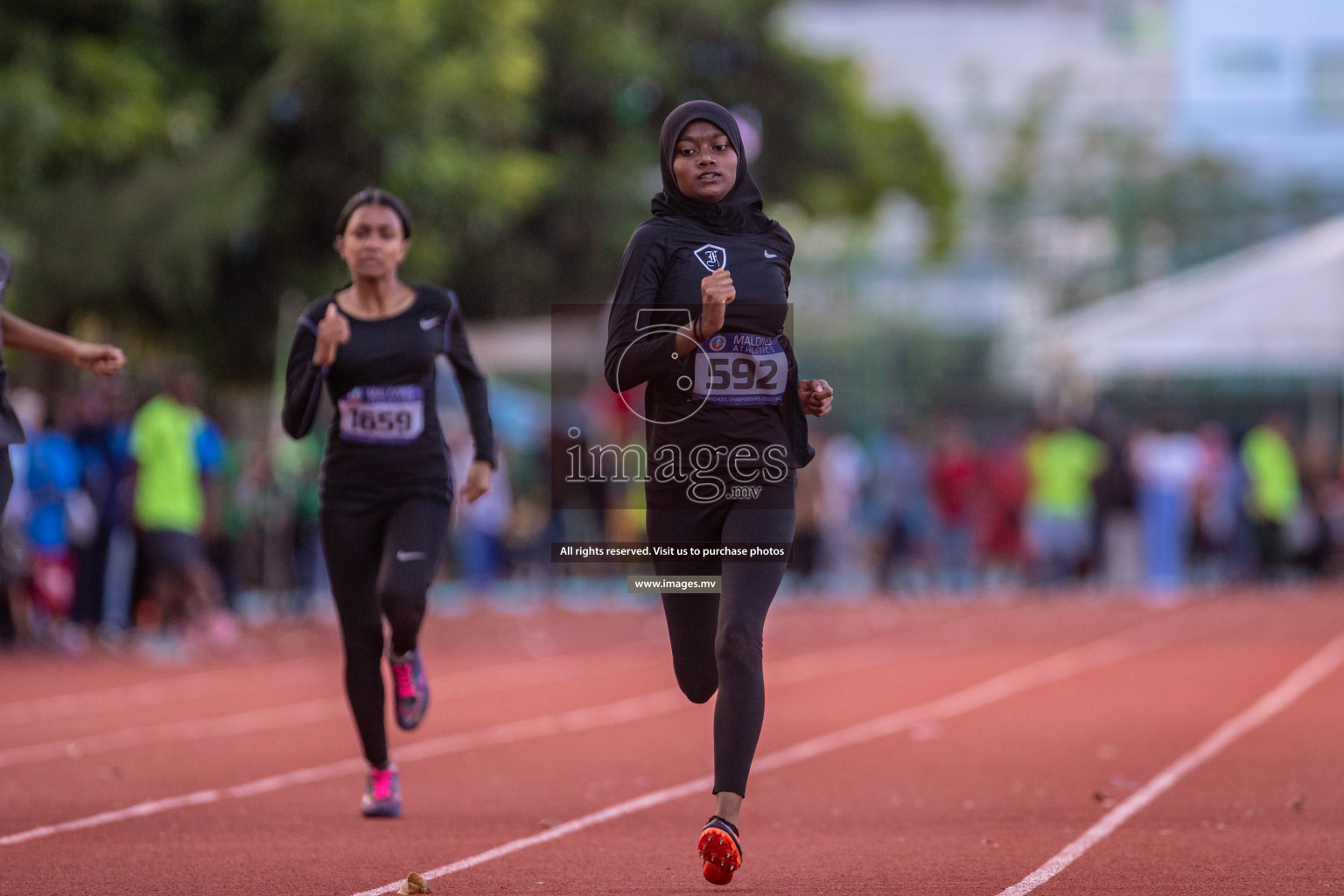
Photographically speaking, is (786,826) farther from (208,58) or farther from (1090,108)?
(1090,108)

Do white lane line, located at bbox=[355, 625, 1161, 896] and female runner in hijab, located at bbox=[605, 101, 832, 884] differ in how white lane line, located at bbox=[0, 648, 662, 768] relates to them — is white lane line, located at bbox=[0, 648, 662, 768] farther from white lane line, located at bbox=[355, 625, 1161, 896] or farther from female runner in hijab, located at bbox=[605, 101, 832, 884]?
female runner in hijab, located at bbox=[605, 101, 832, 884]

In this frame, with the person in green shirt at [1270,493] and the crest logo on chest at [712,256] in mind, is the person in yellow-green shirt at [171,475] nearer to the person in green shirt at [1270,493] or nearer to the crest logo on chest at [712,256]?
the crest logo on chest at [712,256]

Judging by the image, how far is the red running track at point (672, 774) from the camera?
6.37 m

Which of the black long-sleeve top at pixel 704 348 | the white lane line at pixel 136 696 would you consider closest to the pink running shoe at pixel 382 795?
the black long-sleeve top at pixel 704 348

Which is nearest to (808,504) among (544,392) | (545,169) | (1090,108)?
(545,169)

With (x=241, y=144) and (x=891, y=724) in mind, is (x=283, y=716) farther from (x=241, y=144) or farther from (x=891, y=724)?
(x=241, y=144)

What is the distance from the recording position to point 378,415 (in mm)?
7438

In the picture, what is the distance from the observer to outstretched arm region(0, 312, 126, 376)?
701 centimetres

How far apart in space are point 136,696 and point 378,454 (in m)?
6.34

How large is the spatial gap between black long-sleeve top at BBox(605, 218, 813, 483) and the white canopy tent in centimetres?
1837

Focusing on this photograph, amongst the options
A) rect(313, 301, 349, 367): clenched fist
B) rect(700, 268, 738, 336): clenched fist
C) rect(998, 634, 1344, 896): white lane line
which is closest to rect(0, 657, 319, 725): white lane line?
rect(313, 301, 349, 367): clenched fist

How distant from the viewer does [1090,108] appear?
53875mm

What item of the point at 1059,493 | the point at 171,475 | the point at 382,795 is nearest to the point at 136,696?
the point at 171,475

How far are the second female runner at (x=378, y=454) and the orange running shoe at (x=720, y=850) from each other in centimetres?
204
